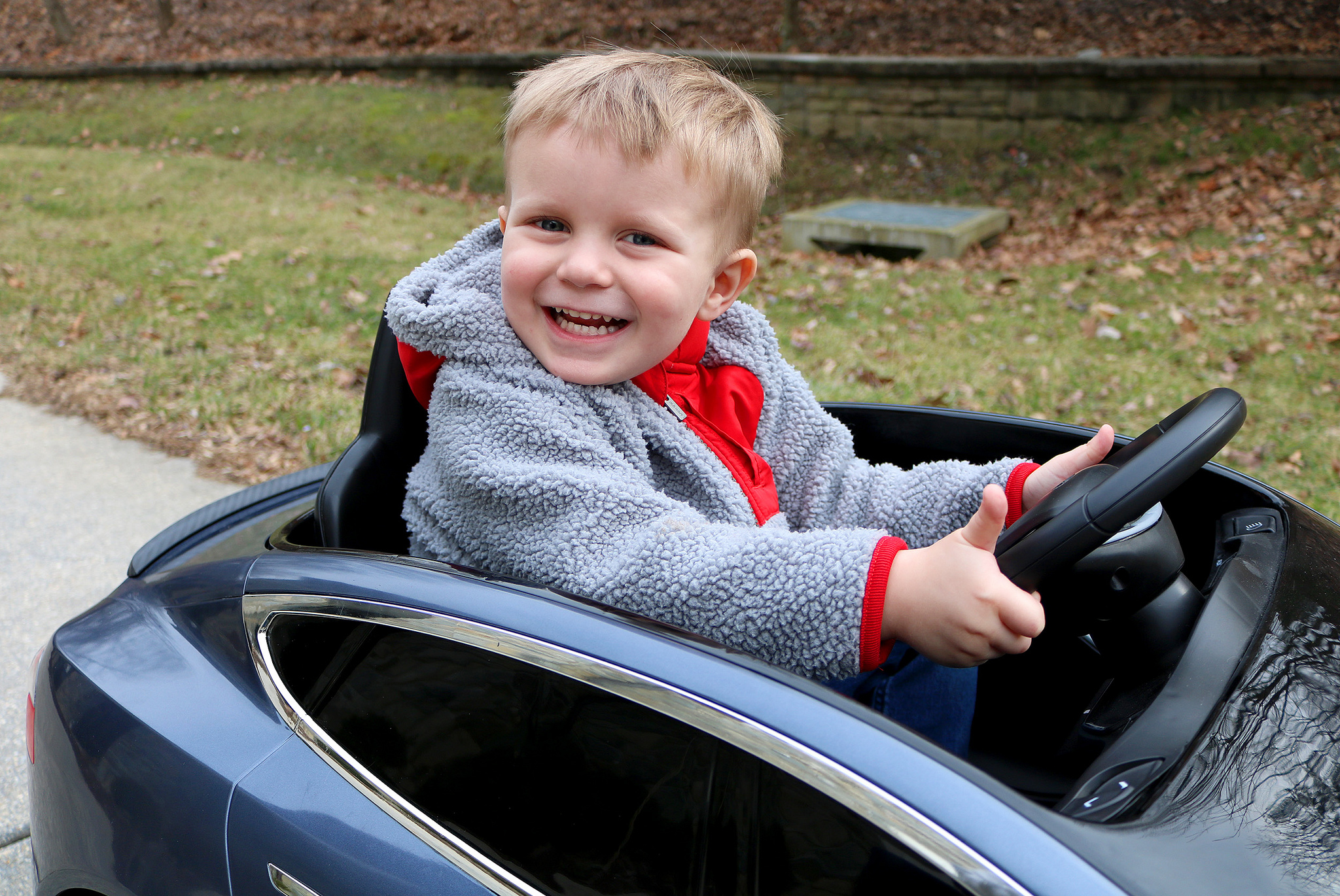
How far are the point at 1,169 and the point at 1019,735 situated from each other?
35.8ft

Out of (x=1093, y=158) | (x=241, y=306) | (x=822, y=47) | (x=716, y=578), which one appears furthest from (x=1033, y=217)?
(x=716, y=578)

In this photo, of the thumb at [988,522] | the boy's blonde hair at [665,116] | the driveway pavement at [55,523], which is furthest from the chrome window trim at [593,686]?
the driveway pavement at [55,523]

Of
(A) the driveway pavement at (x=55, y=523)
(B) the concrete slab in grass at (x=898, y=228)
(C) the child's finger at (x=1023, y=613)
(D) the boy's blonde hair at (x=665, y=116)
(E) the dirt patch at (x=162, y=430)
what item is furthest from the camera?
(B) the concrete slab in grass at (x=898, y=228)

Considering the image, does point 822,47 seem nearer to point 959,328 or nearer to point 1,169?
point 959,328

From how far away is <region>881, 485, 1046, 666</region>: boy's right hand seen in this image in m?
1.15

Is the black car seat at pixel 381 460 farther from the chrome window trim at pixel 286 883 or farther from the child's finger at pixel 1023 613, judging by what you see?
the child's finger at pixel 1023 613

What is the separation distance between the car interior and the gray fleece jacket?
6.0 inches

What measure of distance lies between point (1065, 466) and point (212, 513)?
152 cm

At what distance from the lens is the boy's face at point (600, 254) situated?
1442 mm

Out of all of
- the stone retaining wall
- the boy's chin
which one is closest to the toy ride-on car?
the boy's chin

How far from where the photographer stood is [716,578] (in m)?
1.28

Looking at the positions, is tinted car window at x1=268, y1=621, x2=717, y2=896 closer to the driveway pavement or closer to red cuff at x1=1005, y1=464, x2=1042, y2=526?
red cuff at x1=1005, y1=464, x2=1042, y2=526

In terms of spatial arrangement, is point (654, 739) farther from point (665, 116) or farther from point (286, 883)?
point (665, 116)

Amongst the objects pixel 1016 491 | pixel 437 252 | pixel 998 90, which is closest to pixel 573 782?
pixel 1016 491
